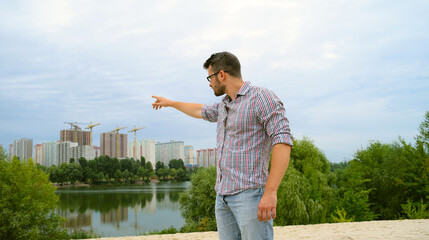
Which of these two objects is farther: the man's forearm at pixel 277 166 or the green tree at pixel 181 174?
the green tree at pixel 181 174

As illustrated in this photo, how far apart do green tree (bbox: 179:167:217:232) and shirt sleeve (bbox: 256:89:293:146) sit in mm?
21044

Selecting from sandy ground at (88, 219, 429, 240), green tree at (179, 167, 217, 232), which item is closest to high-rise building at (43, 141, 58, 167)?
green tree at (179, 167, 217, 232)

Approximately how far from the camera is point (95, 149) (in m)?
101

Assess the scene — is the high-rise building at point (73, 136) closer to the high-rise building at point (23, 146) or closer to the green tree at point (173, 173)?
the high-rise building at point (23, 146)

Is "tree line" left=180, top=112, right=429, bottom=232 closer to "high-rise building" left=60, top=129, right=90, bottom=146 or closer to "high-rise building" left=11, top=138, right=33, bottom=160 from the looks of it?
"high-rise building" left=11, top=138, right=33, bottom=160

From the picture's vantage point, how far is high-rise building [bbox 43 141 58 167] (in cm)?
9506

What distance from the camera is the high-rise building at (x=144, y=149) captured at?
106 meters

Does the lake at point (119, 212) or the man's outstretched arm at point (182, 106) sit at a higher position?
the man's outstretched arm at point (182, 106)

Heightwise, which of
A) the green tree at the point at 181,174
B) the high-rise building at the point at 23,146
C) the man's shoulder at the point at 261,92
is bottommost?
the green tree at the point at 181,174

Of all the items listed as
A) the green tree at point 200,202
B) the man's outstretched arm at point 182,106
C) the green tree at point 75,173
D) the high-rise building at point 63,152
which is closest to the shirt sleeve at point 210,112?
the man's outstretched arm at point 182,106

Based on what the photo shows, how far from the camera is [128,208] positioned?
141 feet

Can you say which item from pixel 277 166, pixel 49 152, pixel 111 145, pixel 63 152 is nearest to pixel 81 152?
pixel 63 152

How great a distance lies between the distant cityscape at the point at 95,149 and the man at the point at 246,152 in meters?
82.2

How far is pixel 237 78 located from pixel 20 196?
65.6 feet
